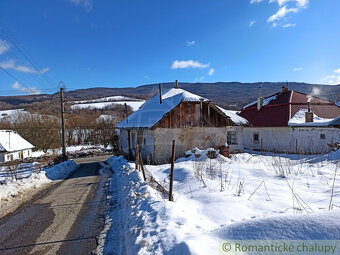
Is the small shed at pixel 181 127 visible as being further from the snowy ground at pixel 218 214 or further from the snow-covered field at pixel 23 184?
the snowy ground at pixel 218 214

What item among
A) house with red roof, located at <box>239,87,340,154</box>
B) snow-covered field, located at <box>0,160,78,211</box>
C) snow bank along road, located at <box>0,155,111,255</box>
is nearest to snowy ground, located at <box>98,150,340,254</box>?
snow bank along road, located at <box>0,155,111,255</box>

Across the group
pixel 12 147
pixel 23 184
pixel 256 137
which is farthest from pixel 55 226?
pixel 12 147

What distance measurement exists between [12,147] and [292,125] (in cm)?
4196

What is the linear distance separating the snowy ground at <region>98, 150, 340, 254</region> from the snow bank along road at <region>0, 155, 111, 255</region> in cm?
43

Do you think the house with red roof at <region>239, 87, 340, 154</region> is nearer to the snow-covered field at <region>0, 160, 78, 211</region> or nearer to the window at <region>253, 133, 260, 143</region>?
the window at <region>253, 133, 260, 143</region>

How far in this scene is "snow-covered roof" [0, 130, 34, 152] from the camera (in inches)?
1446

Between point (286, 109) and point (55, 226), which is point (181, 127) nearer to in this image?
point (55, 226)

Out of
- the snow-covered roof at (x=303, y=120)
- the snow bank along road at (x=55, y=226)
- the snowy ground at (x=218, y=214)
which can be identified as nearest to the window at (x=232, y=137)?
the snow-covered roof at (x=303, y=120)

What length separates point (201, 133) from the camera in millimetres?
16844

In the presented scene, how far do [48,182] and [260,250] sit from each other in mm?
11541

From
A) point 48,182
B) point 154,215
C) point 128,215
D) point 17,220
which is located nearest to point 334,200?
point 154,215

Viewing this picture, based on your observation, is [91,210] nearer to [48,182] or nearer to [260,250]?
[260,250]

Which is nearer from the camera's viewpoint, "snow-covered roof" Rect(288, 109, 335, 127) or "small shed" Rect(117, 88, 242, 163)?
"small shed" Rect(117, 88, 242, 163)

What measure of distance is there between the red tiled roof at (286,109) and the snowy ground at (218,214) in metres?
14.0
